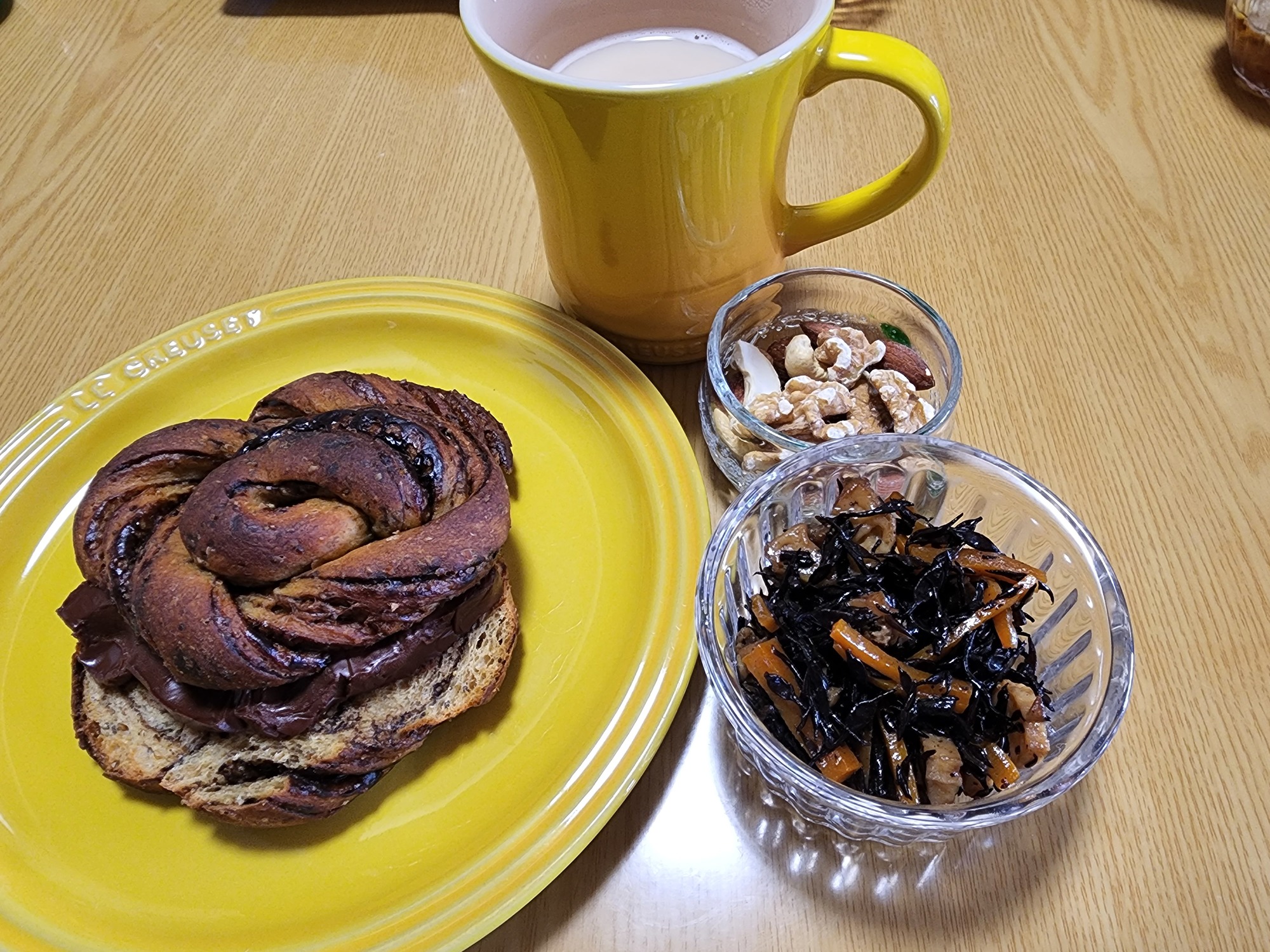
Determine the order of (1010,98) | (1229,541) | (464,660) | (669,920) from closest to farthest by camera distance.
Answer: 1. (669,920)
2. (464,660)
3. (1229,541)
4. (1010,98)

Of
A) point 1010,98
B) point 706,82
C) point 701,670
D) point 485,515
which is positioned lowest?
point 701,670

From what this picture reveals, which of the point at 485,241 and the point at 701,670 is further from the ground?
the point at 485,241

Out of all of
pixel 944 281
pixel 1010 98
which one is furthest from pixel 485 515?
pixel 1010 98

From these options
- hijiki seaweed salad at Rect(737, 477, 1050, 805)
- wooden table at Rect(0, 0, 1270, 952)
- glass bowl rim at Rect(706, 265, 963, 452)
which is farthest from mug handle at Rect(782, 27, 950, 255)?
hijiki seaweed salad at Rect(737, 477, 1050, 805)

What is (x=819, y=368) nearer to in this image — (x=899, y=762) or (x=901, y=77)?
(x=901, y=77)

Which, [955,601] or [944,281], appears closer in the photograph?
[955,601]

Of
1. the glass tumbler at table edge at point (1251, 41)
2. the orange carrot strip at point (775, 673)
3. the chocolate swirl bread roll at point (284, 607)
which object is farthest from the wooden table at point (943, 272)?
the chocolate swirl bread roll at point (284, 607)

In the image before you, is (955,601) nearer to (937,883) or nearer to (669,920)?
(937,883)

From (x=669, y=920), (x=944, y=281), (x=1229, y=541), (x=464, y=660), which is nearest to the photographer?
(x=669, y=920)
